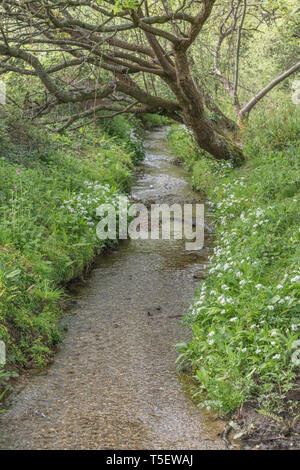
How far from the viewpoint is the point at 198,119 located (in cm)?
1009

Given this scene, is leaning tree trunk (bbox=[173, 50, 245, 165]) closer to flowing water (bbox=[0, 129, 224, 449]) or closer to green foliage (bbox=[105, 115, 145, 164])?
flowing water (bbox=[0, 129, 224, 449])

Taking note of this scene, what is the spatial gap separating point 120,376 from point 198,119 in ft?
21.5

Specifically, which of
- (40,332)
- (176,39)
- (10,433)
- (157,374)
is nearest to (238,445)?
(157,374)

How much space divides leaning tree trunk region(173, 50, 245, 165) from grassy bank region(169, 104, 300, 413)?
5.50 feet

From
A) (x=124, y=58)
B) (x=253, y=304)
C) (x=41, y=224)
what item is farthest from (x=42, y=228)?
(x=124, y=58)

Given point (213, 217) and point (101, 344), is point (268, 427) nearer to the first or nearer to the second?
point (101, 344)

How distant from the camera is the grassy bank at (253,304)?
13.2ft

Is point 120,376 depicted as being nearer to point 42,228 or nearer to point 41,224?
point 42,228

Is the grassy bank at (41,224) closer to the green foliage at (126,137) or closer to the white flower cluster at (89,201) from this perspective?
the white flower cluster at (89,201)

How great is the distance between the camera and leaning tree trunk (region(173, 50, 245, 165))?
916 centimetres

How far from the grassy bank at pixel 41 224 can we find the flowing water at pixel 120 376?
320mm

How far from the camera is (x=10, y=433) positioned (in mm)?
3838

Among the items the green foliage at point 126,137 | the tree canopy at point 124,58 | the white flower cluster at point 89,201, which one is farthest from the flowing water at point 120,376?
the green foliage at point 126,137
